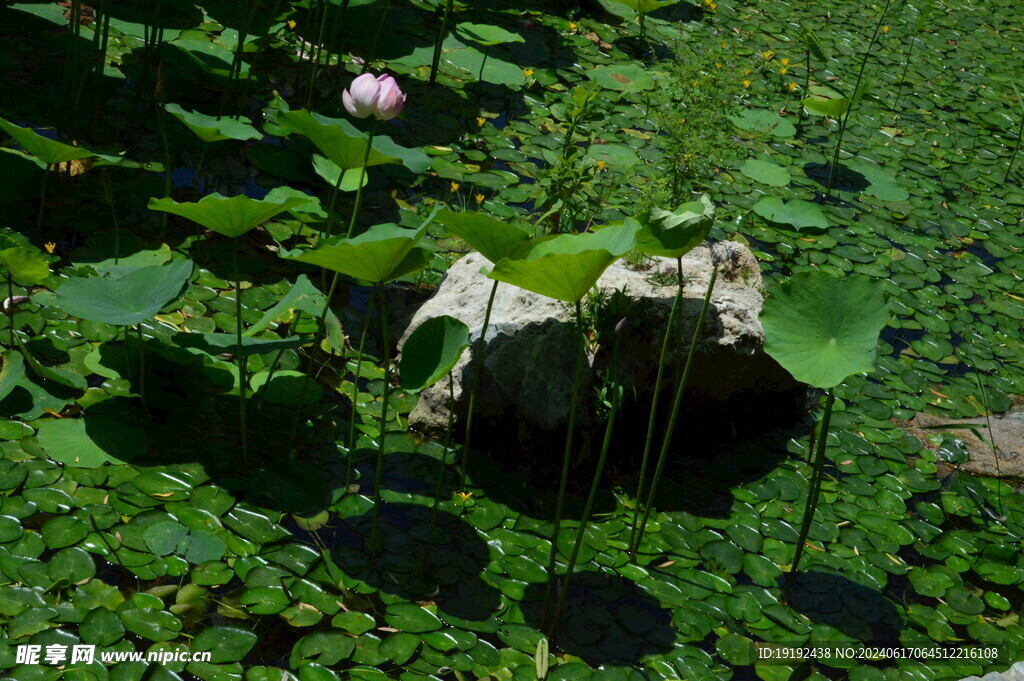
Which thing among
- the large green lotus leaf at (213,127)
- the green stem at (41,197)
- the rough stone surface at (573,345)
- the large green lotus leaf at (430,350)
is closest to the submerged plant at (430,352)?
the large green lotus leaf at (430,350)

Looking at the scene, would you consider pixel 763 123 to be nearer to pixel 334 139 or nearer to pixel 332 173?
pixel 332 173

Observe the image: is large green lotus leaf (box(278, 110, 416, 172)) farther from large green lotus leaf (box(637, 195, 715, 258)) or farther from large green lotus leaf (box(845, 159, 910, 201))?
large green lotus leaf (box(845, 159, 910, 201))

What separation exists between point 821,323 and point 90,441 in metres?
1.79

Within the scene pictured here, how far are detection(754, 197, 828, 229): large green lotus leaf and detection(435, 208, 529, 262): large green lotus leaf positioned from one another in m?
2.05

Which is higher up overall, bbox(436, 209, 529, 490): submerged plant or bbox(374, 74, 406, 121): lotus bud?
bbox(374, 74, 406, 121): lotus bud

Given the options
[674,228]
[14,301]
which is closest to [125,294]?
[14,301]

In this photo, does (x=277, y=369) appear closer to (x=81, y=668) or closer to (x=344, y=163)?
(x=344, y=163)

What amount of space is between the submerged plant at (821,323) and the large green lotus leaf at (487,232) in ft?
1.99

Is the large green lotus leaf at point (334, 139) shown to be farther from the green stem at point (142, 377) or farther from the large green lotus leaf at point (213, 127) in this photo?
the green stem at point (142, 377)

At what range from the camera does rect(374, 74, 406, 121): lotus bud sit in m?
2.20

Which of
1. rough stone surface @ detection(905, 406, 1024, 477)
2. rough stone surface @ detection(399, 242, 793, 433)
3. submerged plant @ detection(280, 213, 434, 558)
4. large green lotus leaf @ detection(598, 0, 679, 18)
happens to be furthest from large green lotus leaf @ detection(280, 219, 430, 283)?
large green lotus leaf @ detection(598, 0, 679, 18)

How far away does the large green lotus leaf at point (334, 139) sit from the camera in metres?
2.35

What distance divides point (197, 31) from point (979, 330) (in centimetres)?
348

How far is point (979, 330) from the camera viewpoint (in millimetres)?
3469
